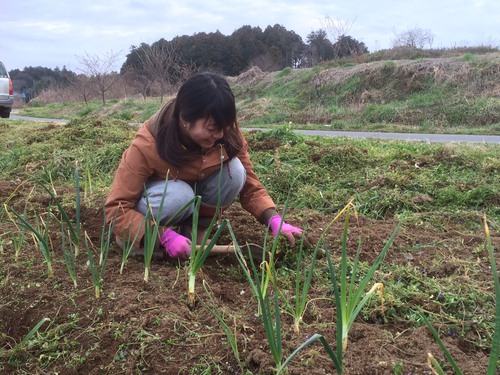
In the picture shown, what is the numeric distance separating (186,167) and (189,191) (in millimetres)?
127

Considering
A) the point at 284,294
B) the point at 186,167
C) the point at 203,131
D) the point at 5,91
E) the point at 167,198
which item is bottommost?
the point at 284,294

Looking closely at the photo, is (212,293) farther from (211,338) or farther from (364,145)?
(364,145)

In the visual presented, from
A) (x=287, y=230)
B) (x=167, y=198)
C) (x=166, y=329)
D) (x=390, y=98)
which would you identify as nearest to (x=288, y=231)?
(x=287, y=230)

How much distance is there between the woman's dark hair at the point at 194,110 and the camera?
2.09m

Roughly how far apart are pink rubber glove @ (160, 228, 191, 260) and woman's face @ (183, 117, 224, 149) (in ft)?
1.45

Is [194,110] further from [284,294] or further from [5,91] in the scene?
[5,91]

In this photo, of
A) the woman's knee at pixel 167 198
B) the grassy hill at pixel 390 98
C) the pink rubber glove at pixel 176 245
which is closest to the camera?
the pink rubber glove at pixel 176 245

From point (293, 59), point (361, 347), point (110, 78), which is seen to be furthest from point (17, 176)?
point (293, 59)

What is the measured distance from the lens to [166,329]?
150 centimetres

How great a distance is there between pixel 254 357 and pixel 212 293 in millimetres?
462

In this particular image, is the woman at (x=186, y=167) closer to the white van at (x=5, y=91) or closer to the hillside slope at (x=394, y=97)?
the hillside slope at (x=394, y=97)

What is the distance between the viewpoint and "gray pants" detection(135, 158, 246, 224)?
2361mm

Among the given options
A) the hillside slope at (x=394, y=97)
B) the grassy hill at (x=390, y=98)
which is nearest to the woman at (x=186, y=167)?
the grassy hill at (x=390, y=98)

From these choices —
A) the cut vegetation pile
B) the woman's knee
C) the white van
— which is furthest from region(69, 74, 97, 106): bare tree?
the woman's knee
